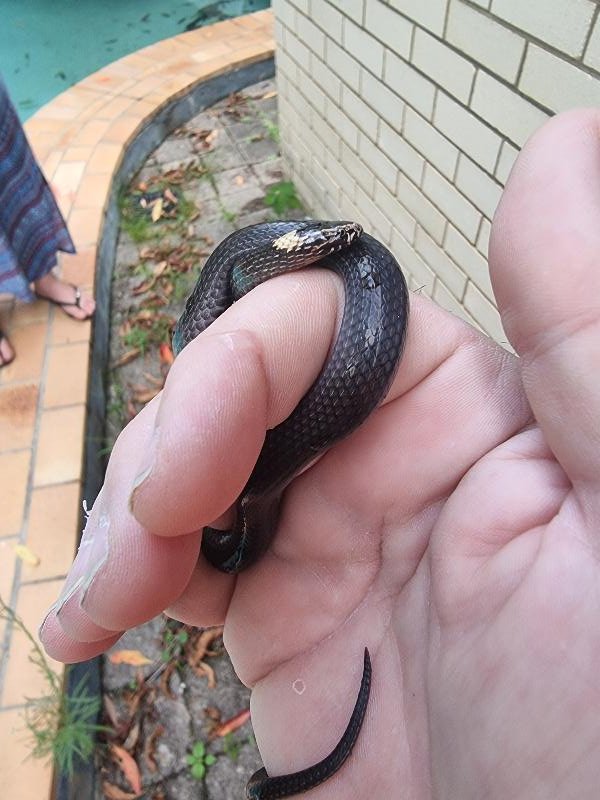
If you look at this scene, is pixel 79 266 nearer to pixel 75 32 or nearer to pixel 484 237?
pixel 484 237

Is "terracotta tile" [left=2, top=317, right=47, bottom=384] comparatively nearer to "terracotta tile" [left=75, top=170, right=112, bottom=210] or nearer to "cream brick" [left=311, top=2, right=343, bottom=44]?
"terracotta tile" [left=75, top=170, right=112, bottom=210]

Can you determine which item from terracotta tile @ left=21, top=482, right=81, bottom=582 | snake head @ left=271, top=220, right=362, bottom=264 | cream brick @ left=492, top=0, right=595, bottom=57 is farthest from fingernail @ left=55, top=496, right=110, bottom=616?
cream brick @ left=492, top=0, right=595, bottom=57

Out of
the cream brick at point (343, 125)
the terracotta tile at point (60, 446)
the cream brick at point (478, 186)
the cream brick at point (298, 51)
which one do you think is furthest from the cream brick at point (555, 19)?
the terracotta tile at point (60, 446)

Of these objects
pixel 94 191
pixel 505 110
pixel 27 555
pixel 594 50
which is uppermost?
pixel 594 50

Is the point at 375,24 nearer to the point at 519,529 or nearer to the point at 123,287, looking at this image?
the point at 123,287

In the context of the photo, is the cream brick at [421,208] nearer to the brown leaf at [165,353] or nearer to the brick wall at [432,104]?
the brick wall at [432,104]

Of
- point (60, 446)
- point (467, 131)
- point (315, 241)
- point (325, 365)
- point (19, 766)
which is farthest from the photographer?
point (60, 446)

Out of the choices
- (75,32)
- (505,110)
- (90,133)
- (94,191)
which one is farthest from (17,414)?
(75,32)

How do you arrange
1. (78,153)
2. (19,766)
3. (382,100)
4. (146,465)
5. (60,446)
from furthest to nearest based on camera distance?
(78,153), (382,100), (60,446), (19,766), (146,465)
